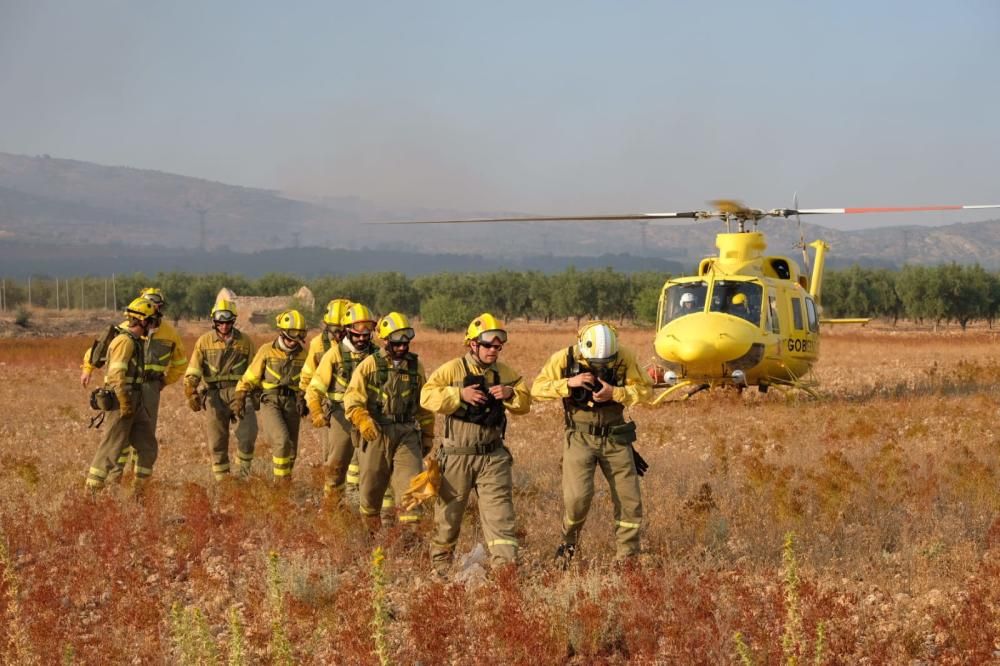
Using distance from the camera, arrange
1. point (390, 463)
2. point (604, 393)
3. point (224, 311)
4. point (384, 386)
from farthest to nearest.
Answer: point (224, 311), point (390, 463), point (384, 386), point (604, 393)

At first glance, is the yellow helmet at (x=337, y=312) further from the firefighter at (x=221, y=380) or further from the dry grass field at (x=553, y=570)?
the dry grass field at (x=553, y=570)

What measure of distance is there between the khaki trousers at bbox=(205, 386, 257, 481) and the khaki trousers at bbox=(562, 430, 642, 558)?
5.14m

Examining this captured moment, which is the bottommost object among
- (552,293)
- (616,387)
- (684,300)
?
(552,293)

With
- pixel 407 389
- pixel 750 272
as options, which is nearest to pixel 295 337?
pixel 407 389

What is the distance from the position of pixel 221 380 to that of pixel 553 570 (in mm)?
5701

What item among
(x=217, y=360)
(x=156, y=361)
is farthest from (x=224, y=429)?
(x=156, y=361)

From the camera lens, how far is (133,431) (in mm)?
11297

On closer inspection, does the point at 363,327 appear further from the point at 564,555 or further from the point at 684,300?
the point at 684,300

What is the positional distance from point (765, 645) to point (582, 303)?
81.4m

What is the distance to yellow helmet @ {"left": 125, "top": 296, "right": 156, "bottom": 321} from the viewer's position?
1103 centimetres

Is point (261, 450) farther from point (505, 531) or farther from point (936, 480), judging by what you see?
point (936, 480)

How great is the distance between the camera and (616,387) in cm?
819

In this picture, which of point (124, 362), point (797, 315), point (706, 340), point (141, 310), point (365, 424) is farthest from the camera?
point (797, 315)

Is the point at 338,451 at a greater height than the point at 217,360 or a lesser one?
lesser
